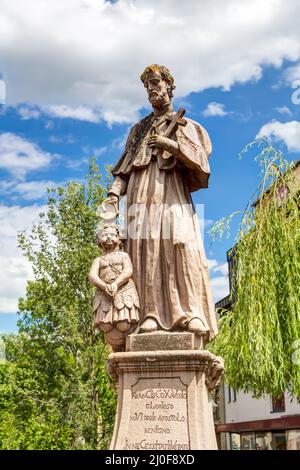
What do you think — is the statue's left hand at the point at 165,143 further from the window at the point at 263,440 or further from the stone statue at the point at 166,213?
the window at the point at 263,440

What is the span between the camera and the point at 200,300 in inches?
254

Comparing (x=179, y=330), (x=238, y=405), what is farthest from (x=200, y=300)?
(x=238, y=405)

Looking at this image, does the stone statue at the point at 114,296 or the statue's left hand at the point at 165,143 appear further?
the statue's left hand at the point at 165,143

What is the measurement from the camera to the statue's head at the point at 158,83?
7094 millimetres

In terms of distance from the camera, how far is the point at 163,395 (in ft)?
19.2

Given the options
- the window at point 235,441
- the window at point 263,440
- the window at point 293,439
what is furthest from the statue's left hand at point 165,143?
the window at point 235,441

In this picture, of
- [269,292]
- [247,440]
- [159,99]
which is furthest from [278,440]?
[159,99]

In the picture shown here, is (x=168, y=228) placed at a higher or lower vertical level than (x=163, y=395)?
higher

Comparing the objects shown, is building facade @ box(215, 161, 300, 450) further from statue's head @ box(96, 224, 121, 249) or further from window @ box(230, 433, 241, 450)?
statue's head @ box(96, 224, 121, 249)

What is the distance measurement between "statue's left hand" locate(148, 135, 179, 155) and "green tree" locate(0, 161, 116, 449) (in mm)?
12928

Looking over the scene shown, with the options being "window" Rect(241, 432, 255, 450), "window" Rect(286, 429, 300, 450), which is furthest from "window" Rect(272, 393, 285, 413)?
"window" Rect(286, 429, 300, 450)

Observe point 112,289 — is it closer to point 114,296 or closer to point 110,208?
point 114,296

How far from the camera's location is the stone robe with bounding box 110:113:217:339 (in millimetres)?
6371

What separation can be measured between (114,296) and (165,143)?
67.7 inches
